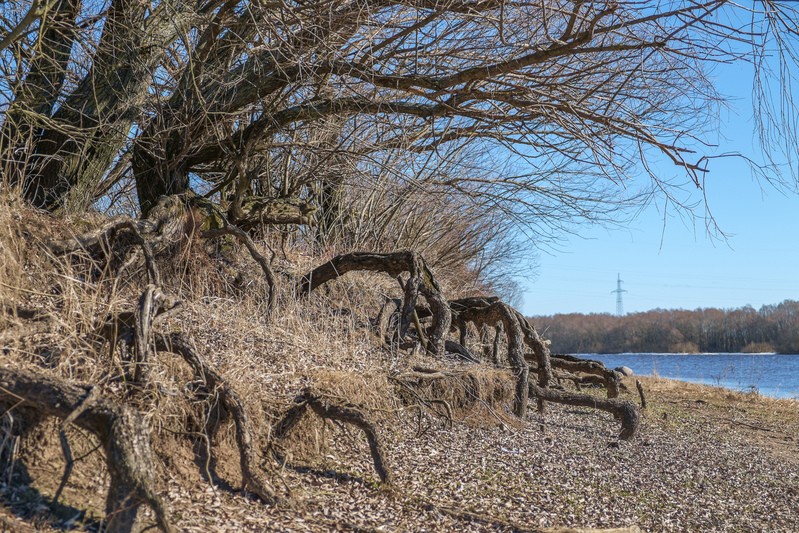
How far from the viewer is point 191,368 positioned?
4.74 meters

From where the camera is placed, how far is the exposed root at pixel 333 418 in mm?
4867

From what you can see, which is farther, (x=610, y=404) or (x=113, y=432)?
(x=610, y=404)

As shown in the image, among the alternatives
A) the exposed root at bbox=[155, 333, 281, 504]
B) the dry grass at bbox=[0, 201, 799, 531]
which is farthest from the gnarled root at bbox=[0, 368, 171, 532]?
the exposed root at bbox=[155, 333, 281, 504]

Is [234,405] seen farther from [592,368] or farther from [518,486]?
[592,368]

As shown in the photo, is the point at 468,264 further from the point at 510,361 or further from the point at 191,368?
the point at 191,368

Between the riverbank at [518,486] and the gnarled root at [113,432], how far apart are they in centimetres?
37

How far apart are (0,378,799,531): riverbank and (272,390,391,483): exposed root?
0.59 feet

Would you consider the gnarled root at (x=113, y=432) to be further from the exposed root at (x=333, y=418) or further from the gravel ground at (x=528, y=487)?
the exposed root at (x=333, y=418)

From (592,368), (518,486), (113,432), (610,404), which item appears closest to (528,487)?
(518,486)

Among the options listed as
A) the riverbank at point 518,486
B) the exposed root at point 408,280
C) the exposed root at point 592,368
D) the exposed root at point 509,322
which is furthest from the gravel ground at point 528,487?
the exposed root at point 592,368

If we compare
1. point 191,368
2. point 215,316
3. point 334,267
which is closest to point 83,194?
point 334,267

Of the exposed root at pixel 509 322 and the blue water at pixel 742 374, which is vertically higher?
the exposed root at pixel 509 322

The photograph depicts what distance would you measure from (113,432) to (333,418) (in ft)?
5.78

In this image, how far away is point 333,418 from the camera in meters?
4.95
